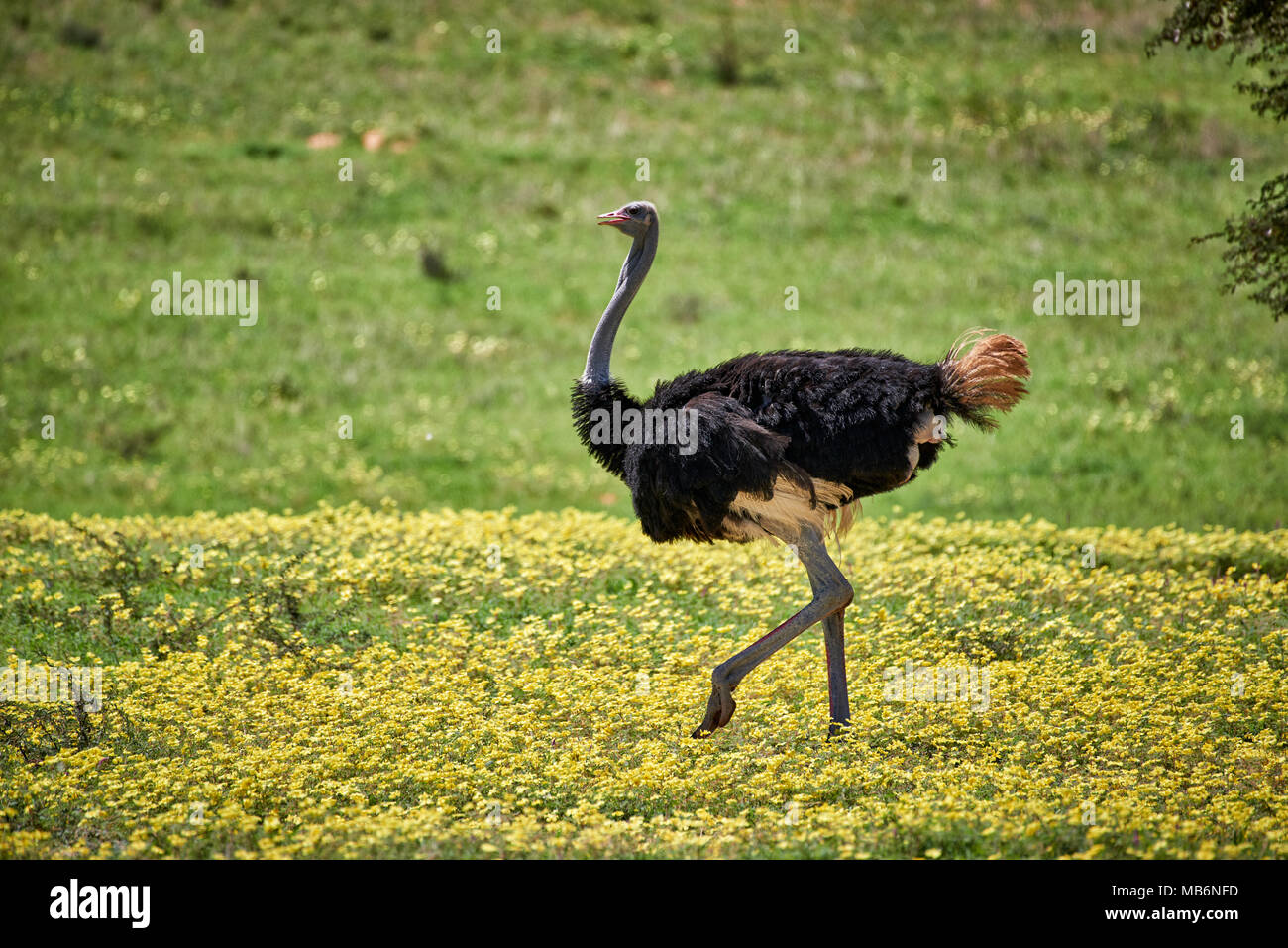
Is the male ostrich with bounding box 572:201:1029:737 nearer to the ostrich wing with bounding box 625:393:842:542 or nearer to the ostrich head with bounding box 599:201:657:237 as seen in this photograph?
the ostrich wing with bounding box 625:393:842:542

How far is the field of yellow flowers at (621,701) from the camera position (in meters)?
6.59

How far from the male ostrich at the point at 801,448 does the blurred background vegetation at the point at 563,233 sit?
864 cm

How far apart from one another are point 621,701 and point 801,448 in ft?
6.39

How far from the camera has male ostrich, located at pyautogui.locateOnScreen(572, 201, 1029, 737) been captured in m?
7.74

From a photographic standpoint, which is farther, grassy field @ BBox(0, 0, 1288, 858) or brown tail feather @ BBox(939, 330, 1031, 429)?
brown tail feather @ BBox(939, 330, 1031, 429)

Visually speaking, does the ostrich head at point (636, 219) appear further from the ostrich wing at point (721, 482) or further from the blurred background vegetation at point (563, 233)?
the blurred background vegetation at point (563, 233)

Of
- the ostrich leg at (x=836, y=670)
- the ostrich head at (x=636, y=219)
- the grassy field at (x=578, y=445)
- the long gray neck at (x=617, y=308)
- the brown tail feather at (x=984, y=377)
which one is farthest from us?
the ostrich head at (x=636, y=219)

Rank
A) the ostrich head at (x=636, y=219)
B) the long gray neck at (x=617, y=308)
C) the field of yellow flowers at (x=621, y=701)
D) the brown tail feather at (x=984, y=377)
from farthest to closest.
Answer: the ostrich head at (x=636, y=219), the long gray neck at (x=617, y=308), the brown tail feather at (x=984, y=377), the field of yellow flowers at (x=621, y=701)

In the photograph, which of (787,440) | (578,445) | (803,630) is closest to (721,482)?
(787,440)

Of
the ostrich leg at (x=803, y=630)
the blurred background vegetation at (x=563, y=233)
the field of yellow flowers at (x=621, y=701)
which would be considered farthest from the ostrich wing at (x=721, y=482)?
the blurred background vegetation at (x=563, y=233)

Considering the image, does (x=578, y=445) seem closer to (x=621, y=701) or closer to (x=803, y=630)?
(x=621, y=701)

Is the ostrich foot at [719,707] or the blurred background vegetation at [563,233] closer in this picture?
the ostrich foot at [719,707]

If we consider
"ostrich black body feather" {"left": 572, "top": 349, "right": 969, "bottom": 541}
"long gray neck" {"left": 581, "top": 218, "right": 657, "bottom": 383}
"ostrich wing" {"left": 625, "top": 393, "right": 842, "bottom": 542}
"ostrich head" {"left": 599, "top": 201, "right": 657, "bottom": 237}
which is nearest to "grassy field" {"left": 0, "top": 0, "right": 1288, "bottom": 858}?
"ostrich wing" {"left": 625, "top": 393, "right": 842, "bottom": 542}

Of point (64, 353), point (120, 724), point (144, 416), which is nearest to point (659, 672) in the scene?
point (120, 724)
